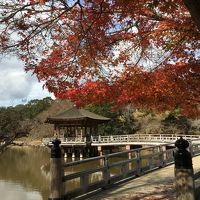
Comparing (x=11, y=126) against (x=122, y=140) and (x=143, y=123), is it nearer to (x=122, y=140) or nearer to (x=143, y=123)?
(x=122, y=140)

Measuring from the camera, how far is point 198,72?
10898 millimetres

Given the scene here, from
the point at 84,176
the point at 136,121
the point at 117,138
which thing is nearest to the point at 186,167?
the point at 84,176

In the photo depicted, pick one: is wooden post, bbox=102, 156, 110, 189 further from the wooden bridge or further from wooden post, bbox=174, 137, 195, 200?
the wooden bridge

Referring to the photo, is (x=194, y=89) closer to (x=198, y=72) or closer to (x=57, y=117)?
(x=198, y=72)

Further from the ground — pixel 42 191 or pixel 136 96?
pixel 136 96

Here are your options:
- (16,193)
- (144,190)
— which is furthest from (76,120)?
(144,190)

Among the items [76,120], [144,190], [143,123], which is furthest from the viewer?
[143,123]

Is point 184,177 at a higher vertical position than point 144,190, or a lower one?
higher

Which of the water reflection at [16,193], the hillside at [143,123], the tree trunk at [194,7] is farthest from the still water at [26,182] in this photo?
the hillside at [143,123]

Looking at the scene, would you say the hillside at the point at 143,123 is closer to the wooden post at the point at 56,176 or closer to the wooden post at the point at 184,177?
the wooden post at the point at 56,176

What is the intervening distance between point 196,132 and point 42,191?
35.1 meters

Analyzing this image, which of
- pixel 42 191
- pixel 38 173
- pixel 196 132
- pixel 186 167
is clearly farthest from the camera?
pixel 196 132

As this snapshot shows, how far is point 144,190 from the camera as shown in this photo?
1043 cm

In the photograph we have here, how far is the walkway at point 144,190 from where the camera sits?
9.48 meters
